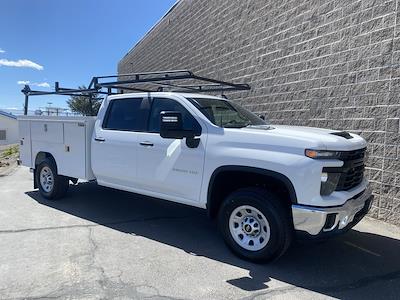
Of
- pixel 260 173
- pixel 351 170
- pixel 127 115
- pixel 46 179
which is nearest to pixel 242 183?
pixel 260 173

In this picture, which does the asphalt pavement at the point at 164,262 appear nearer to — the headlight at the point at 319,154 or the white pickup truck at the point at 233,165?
the white pickup truck at the point at 233,165

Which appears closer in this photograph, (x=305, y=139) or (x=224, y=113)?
(x=305, y=139)

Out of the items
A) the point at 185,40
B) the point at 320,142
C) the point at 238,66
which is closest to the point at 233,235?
the point at 320,142

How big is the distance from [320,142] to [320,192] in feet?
1.74

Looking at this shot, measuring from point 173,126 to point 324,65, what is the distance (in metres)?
4.01

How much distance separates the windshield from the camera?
5.34 m

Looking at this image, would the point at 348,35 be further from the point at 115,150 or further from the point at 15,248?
the point at 15,248

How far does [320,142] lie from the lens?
422 cm

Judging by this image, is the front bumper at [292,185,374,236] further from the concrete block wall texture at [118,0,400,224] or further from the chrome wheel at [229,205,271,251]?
the concrete block wall texture at [118,0,400,224]

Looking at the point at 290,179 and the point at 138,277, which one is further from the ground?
the point at 290,179

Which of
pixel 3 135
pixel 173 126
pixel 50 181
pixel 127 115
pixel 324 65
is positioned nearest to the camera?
pixel 173 126

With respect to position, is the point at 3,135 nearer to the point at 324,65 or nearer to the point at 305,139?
the point at 324,65

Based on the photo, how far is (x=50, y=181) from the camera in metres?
7.80

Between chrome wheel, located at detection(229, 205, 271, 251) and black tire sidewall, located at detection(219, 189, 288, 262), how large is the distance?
4 cm
